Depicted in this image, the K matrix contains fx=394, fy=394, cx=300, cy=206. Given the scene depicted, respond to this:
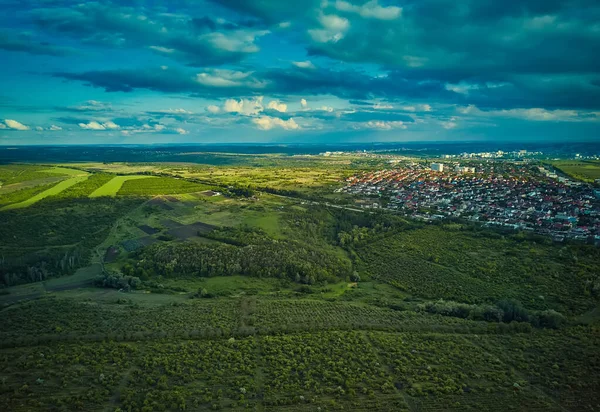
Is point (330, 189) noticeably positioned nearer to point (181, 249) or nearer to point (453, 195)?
point (453, 195)

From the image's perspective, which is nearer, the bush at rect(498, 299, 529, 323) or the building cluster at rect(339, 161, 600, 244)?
the bush at rect(498, 299, 529, 323)

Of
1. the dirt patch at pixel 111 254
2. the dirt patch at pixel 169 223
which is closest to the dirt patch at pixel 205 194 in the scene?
the dirt patch at pixel 169 223

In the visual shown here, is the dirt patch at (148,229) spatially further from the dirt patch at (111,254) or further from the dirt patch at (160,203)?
the dirt patch at (160,203)

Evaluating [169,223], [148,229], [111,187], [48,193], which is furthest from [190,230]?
[111,187]

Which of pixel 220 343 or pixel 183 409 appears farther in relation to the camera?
pixel 220 343

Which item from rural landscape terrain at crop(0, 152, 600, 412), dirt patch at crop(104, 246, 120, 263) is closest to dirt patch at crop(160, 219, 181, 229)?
rural landscape terrain at crop(0, 152, 600, 412)

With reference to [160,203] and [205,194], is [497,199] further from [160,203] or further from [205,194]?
[160,203]

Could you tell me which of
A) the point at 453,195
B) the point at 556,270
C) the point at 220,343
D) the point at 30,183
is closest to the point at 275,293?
the point at 220,343

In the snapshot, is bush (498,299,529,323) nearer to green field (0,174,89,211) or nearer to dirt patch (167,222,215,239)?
dirt patch (167,222,215,239)
